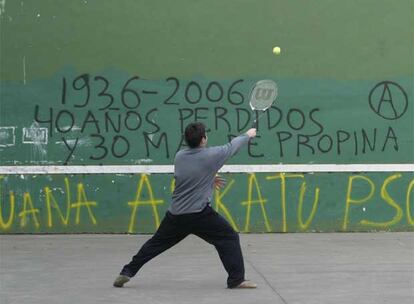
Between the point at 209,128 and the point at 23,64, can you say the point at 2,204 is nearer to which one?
the point at 23,64

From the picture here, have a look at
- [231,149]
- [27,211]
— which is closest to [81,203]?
[27,211]

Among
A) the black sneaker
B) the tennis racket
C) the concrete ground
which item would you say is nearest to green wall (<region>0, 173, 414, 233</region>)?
the concrete ground

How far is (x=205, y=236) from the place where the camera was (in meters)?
7.19

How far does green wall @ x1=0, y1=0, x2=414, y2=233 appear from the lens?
10094 millimetres

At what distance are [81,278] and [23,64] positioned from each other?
345 centimetres

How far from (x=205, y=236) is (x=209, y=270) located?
43.6 inches

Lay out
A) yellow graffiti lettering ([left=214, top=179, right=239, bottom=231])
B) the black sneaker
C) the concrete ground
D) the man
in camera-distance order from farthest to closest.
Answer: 1. yellow graffiti lettering ([left=214, top=179, right=239, bottom=231])
2. the black sneaker
3. the man
4. the concrete ground

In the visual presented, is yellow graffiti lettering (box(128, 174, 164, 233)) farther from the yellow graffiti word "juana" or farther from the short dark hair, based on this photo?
the short dark hair

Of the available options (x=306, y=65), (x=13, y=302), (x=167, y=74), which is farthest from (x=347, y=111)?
(x=13, y=302)

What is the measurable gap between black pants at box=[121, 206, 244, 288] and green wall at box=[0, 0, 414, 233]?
9.86ft

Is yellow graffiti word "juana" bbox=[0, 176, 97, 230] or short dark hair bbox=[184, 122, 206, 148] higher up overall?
short dark hair bbox=[184, 122, 206, 148]

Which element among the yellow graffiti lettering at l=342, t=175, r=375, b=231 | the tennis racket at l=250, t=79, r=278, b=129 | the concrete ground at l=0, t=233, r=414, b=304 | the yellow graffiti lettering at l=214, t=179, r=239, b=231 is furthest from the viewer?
the yellow graffiti lettering at l=342, t=175, r=375, b=231

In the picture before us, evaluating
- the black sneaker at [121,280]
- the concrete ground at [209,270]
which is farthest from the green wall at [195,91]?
the black sneaker at [121,280]

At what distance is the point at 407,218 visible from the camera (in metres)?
10.4
